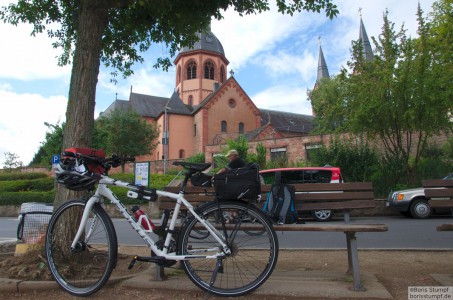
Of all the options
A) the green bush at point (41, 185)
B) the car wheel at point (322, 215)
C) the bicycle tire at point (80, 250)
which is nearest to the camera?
the bicycle tire at point (80, 250)

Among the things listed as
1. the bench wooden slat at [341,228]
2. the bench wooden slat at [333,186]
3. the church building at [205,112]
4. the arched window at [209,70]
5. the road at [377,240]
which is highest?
the arched window at [209,70]

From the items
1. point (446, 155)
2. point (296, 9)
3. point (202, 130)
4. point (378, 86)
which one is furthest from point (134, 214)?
point (202, 130)

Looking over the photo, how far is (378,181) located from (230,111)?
36.4 m

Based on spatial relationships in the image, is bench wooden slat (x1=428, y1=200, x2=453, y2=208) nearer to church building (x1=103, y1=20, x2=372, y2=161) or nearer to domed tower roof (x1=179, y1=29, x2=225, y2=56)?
church building (x1=103, y1=20, x2=372, y2=161)

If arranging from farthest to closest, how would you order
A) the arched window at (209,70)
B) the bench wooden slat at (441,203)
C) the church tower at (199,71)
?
the arched window at (209,70), the church tower at (199,71), the bench wooden slat at (441,203)

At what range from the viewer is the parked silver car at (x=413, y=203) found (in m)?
13.1

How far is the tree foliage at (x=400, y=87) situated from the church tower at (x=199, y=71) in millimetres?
43937

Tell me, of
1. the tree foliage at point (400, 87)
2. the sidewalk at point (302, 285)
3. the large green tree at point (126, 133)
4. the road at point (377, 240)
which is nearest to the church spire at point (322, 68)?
the large green tree at point (126, 133)

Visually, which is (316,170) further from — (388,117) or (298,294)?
(298,294)

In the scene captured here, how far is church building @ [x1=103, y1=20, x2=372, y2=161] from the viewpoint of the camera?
5091 centimetres

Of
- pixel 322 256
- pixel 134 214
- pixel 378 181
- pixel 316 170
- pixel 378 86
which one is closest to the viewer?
pixel 134 214

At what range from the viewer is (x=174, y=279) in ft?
12.9

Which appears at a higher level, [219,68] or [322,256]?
[219,68]

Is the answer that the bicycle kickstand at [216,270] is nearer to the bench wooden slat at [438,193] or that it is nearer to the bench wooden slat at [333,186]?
the bench wooden slat at [333,186]
